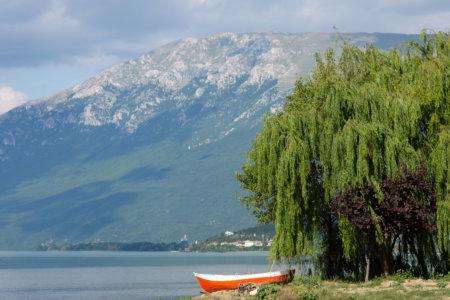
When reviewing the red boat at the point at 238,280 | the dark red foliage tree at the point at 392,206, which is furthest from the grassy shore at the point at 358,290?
the dark red foliage tree at the point at 392,206

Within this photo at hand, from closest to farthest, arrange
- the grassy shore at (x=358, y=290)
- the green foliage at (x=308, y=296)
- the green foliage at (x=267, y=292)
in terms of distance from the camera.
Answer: the green foliage at (x=308, y=296) → the grassy shore at (x=358, y=290) → the green foliage at (x=267, y=292)

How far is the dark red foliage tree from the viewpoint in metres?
32.4

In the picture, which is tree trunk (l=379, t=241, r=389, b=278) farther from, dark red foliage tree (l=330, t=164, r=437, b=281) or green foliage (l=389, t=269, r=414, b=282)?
dark red foliage tree (l=330, t=164, r=437, b=281)

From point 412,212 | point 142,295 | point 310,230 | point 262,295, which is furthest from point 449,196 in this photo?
point 142,295

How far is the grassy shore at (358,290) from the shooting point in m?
28.5

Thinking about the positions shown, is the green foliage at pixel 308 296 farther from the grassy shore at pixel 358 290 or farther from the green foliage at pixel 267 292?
the green foliage at pixel 267 292

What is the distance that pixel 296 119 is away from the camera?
1379 inches

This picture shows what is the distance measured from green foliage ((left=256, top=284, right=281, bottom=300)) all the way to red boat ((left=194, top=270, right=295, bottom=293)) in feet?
13.5

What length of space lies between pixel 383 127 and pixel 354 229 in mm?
5075

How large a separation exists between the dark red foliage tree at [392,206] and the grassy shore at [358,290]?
210 centimetres

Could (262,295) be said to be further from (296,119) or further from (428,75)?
(428,75)

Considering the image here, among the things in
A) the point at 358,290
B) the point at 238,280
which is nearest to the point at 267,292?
the point at 358,290

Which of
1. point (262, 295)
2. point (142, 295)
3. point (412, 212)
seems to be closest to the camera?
point (262, 295)

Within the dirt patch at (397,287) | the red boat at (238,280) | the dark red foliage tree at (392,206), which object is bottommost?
the dirt patch at (397,287)
